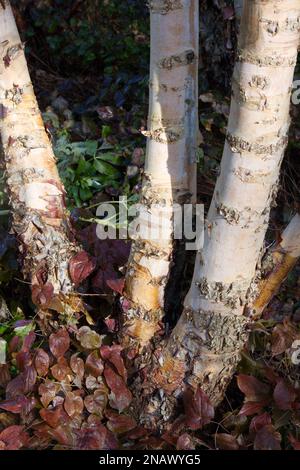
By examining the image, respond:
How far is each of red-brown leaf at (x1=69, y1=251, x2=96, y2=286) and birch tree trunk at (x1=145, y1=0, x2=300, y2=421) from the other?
402 millimetres

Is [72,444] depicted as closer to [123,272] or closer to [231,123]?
[123,272]

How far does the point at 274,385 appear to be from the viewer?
Result: 6.29 ft

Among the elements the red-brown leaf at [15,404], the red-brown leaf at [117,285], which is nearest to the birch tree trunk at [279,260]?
the red-brown leaf at [117,285]

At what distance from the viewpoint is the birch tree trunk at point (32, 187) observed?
78.7 inches

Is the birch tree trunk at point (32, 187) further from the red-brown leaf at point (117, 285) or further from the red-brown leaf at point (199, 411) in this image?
the red-brown leaf at point (199, 411)

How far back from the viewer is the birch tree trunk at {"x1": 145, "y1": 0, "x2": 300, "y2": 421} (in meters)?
1.32

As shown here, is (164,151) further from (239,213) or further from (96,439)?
(96,439)

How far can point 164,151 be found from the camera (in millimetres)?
1739

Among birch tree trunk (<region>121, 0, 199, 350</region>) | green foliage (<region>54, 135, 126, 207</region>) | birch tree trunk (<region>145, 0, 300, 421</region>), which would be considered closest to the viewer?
birch tree trunk (<region>145, 0, 300, 421</region>)

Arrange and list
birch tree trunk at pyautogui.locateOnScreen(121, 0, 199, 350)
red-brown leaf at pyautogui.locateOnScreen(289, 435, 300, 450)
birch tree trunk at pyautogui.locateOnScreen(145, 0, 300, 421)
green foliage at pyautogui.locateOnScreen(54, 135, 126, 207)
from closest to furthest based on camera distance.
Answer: birch tree trunk at pyautogui.locateOnScreen(145, 0, 300, 421) → birch tree trunk at pyautogui.locateOnScreen(121, 0, 199, 350) → red-brown leaf at pyautogui.locateOnScreen(289, 435, 300, 450) → green foliage at pyautogui.locateOnScreen(54, 135, 126, 207)

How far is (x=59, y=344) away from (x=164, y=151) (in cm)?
77

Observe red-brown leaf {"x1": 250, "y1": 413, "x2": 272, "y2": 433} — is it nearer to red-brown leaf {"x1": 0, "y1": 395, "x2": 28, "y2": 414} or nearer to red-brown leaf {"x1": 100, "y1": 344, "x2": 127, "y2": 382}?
red-brown leaf {"x1": 100, "y1": 344, "x2": 127, "y2": 382}

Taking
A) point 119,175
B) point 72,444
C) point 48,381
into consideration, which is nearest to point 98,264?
point 48,381

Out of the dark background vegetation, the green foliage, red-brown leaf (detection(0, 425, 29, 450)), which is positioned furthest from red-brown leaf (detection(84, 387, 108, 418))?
the green foliage
